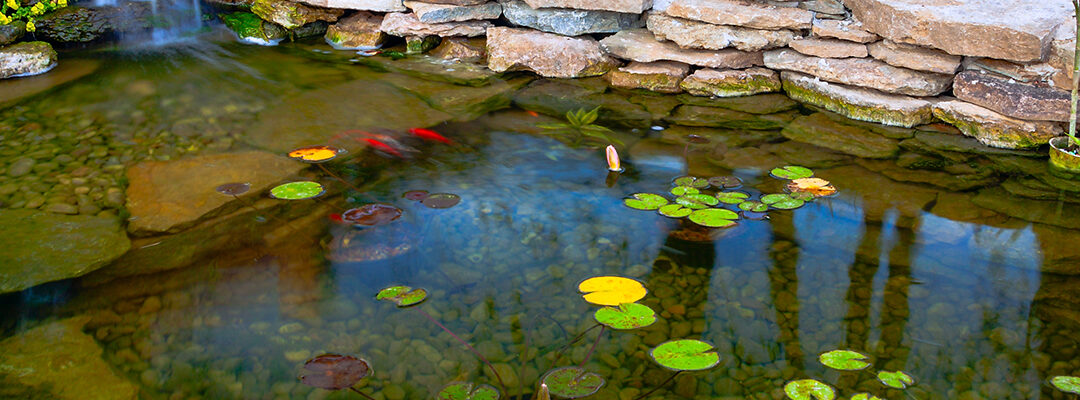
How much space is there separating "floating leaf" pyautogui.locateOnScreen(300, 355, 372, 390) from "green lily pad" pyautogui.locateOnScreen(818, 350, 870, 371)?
1.41 meters

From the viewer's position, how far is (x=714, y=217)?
3.09 meters

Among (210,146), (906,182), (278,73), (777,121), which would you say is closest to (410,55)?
(278,73)

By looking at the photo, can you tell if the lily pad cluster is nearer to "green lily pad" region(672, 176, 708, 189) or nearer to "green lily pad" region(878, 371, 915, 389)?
"green lily pad" region(878, 371, 915, 389)

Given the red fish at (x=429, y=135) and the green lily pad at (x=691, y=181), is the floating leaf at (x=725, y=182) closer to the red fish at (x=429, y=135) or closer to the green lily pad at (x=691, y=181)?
the green lily pad at (x=691, y=181)

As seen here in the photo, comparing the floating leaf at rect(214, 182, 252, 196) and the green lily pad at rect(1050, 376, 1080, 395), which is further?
the floating leaf at rect(214, 182, 252, 196)

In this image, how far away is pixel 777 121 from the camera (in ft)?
14.2

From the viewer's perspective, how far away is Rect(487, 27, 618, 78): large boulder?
5.16 meters

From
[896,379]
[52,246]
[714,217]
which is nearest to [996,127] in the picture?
[714,217]

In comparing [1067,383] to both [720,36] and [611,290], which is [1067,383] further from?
[720,36]

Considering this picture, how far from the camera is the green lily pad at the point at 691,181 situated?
3.44 metres

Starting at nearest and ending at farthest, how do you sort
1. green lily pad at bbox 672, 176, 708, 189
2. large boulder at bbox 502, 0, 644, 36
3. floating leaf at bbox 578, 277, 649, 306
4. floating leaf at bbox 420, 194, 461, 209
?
floating leaf at bbox 578, 277, 649, 306 → floating leaf at bbox 420, 194, 461, 209 → green lily pad at bbox 672, 176, 708, 189 → large boulder at bbox 502, 0, 644, 36

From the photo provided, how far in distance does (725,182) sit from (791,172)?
37 centimetres

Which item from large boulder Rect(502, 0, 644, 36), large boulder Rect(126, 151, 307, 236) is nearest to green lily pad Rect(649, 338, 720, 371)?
large boulder Rect(126, 151, 307, 236)

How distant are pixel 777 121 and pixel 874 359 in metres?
2.32
